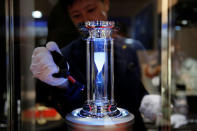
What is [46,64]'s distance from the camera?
652 mm

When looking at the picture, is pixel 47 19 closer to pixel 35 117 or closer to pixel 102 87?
pixel 102 87

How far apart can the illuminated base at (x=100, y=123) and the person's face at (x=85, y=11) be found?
1.11ft

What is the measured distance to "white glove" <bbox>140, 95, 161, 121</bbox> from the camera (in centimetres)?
81

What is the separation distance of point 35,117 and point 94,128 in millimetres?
401

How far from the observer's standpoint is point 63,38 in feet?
2.39

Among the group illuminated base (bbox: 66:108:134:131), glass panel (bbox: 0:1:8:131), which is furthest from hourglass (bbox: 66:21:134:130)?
glass panel (bbox: 0:1:8:131)

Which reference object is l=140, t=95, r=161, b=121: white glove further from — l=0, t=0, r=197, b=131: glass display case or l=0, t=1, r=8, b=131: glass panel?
l=0, t=1, r=8, b=131: glass panel

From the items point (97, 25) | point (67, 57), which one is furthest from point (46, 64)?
point (97, 25)

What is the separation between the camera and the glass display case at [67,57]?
72 centimetres

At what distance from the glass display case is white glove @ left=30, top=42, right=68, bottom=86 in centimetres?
3

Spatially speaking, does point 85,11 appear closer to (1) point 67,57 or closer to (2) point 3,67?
(1) point 67,57

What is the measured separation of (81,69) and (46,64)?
0.44 feet

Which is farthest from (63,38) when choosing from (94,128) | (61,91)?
(94,128)

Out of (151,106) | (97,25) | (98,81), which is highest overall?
(97,25)
